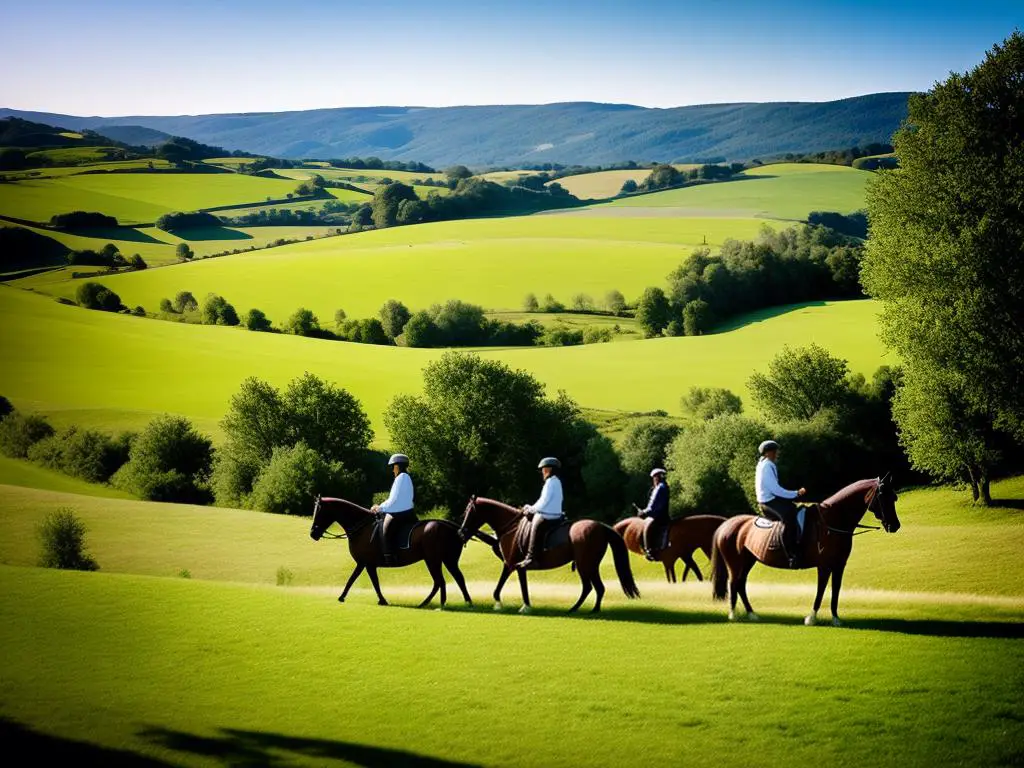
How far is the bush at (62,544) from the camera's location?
33.2 metres

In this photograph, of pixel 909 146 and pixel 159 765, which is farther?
pixel 909 146

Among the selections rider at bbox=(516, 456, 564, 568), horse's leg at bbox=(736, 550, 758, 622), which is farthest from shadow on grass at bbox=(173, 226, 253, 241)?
horse's leg at bbox=(736, 550, 758, 622)

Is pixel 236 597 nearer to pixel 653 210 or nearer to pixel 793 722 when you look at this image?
pixel 793 722

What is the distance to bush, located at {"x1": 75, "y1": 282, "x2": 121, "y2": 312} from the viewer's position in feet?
Result: 309

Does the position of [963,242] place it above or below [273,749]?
above

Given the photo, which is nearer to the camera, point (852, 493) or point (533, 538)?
point (852, 493)

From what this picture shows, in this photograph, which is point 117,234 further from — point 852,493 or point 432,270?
point 852,493

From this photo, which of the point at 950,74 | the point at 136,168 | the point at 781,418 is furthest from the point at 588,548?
the point at 136,168

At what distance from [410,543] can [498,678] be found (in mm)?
5866

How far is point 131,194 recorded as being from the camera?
112938 millimetres

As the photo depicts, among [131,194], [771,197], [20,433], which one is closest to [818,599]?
[20,433]

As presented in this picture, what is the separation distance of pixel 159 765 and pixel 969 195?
99.9 feet

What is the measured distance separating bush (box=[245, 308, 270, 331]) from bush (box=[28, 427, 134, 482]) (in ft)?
133

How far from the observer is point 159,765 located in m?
13.3
